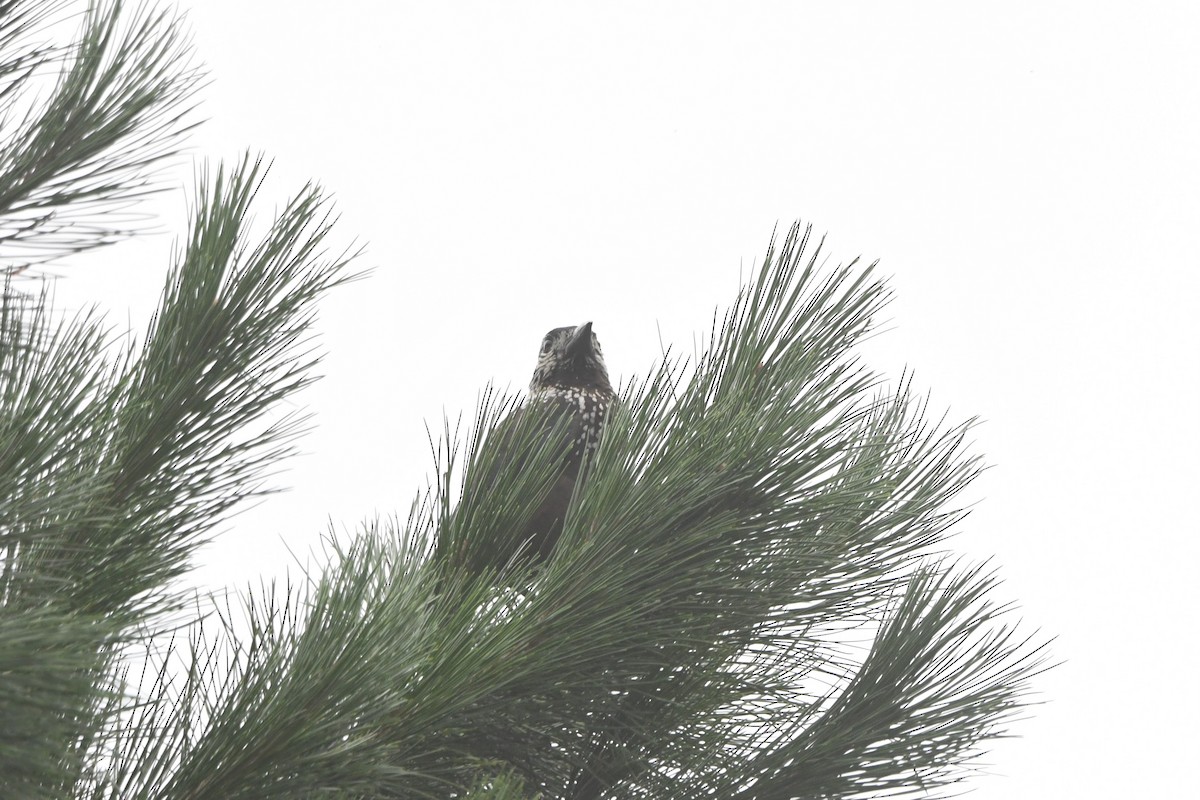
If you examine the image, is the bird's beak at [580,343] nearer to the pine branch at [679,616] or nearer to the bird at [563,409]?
the bird at [563,409]

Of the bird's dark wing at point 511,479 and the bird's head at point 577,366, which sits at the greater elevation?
the bird's head at point 577,366

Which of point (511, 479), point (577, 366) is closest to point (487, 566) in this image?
point (511, 479)

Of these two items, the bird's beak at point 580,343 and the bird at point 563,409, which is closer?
the bird at point 563,409

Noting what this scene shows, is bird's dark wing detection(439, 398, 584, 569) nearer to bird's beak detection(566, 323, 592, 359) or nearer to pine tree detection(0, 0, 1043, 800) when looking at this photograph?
pine tree detection(0, 0, 1043, 800)

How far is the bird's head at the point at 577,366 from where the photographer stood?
8.11 feet

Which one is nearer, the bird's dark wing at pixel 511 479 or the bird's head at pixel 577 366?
the bird's dark wing at pixel 511 479

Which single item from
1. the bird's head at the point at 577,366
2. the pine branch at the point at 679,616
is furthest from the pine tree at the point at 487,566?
the bird's head at the point at 577,366

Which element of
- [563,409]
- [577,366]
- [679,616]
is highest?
[577,366]

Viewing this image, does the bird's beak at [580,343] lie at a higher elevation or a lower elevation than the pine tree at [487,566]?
higher

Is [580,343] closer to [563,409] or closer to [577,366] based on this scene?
[577,366]

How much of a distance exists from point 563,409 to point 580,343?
1.17 feet

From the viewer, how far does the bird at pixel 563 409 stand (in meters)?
1.74

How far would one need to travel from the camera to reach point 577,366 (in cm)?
250

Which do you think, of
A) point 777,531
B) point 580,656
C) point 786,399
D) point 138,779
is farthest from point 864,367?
point 138,779
